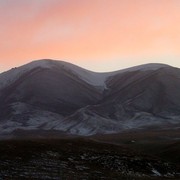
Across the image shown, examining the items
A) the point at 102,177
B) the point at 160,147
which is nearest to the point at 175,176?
the point at 102,177

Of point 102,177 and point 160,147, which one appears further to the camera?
point 160,147

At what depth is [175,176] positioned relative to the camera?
186 feet

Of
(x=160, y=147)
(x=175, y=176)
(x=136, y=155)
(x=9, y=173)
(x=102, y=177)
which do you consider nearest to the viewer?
(x=9, y=173)

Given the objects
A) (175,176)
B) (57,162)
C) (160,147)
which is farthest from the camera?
(160,147)

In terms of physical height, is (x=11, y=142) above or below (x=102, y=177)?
above

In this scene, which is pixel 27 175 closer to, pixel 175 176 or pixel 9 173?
pixel 9 173

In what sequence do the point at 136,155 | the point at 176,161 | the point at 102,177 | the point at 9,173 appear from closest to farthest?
the point at 9,173 < the point at 102,177 < the point at 136,155 < the point at 176,161

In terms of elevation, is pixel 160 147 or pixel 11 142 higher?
pixel 11 142

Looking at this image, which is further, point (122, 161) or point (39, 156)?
point (122, 161)

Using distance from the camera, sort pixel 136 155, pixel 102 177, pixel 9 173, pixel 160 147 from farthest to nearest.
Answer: pixel 160 147 < pixel 136 155 < pixel 102 177 < pixel 9 173

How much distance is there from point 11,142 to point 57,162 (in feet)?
29.5

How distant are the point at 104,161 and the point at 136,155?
8.32m

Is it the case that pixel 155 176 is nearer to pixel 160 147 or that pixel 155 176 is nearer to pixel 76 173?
pixel 76 173

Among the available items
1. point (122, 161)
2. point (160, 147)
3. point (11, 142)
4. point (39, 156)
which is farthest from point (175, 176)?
point (160, 147)
